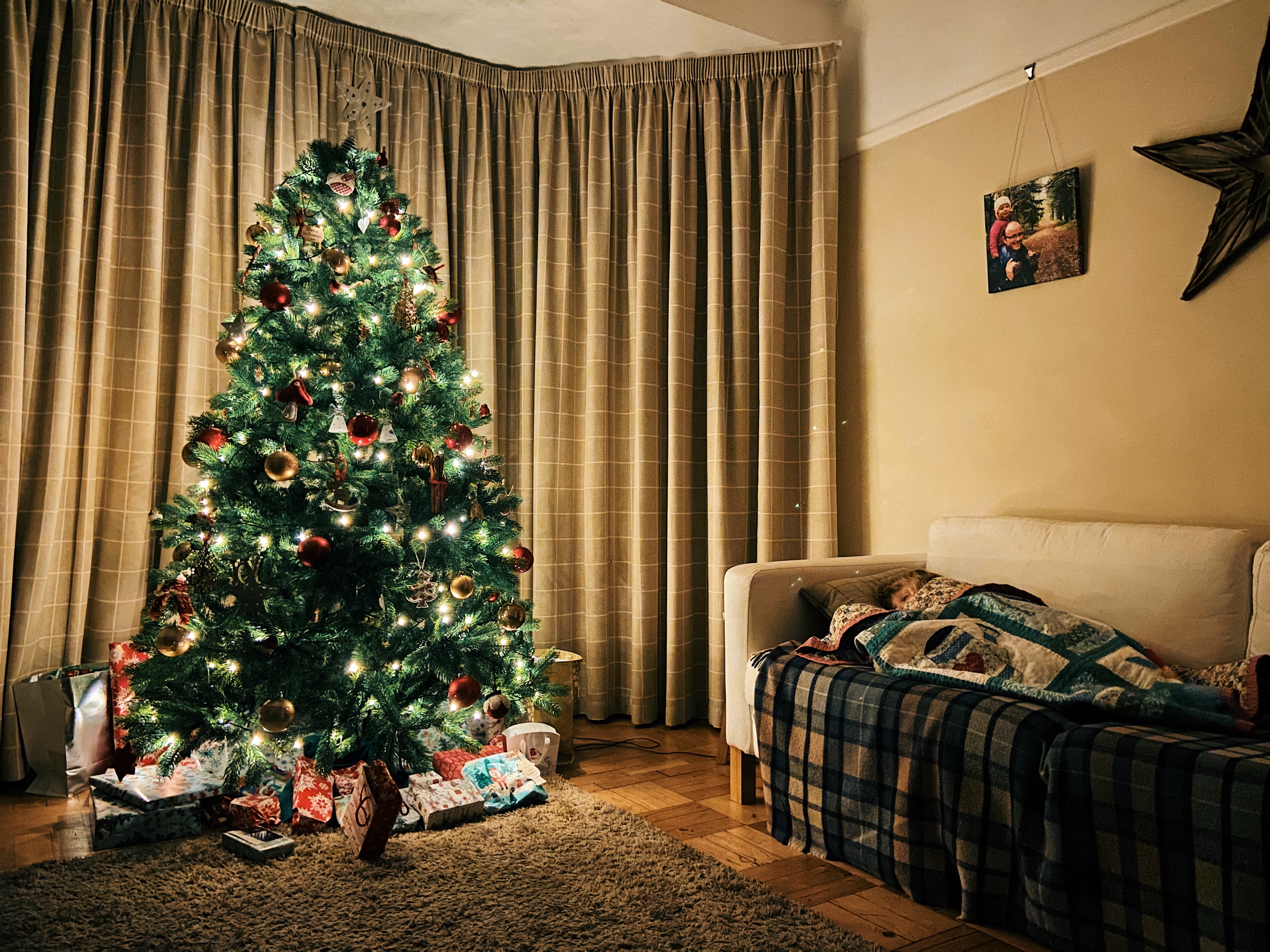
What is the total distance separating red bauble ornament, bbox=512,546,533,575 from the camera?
97.3 inches

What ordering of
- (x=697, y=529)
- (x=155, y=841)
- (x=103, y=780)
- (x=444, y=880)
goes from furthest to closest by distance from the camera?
(x=697, y=529), (x=103, y=780), (x=155, y=841), (x=444, y=880)

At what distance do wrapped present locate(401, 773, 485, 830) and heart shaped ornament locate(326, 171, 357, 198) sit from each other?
160 centimetres

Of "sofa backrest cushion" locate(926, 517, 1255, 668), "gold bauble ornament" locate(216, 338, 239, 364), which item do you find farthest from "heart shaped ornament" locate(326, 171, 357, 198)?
"sofa backrest cushion" locate(926, 517, 1255, 668)

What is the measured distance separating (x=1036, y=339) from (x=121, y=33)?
297 cm

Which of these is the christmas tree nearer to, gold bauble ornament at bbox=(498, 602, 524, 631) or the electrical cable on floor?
gold bauble ornament at bbox=(498, 602, 524, 631)

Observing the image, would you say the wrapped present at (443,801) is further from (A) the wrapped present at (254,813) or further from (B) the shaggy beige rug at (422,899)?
(A) the wrapped present at (254,813)

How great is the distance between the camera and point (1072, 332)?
2580 millimetres

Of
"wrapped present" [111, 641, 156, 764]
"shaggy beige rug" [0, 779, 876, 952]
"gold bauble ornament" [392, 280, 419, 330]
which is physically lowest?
"shaggy beige rug" [0, 779, 876, 952]

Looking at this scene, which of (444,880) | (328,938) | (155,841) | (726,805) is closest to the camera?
(328,938)

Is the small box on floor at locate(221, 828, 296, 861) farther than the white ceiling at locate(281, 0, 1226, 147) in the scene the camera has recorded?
No

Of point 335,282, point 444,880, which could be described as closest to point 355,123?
point 335,282

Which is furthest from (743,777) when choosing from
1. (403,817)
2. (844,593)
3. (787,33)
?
(787,33)

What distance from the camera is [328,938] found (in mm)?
1632

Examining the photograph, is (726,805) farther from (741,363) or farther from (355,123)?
(355,123)
